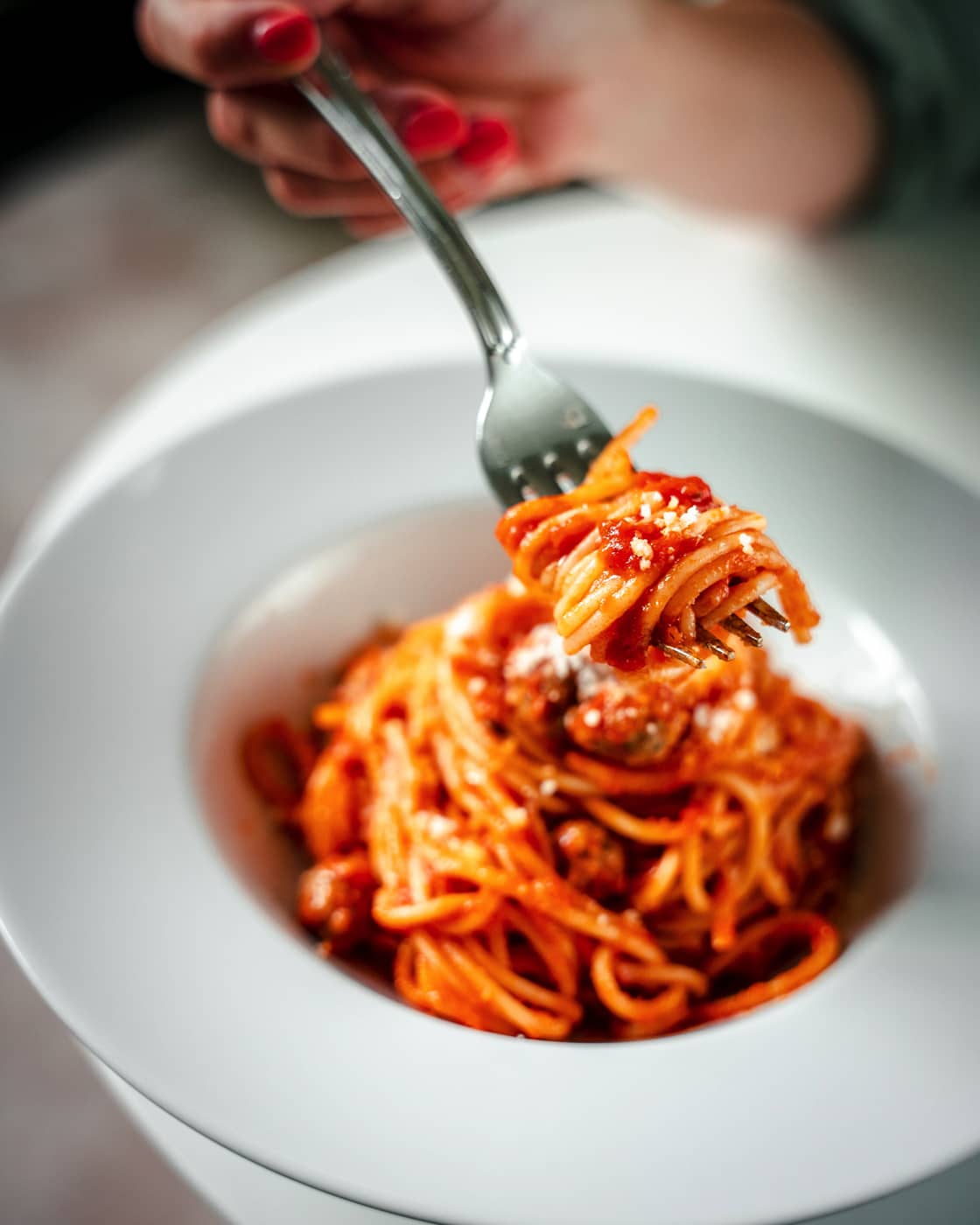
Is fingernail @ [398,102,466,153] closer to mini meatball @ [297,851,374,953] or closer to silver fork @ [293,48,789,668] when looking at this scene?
silver fork @ [293,48,789,668]

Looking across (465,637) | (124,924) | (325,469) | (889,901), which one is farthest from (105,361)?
(889,901)

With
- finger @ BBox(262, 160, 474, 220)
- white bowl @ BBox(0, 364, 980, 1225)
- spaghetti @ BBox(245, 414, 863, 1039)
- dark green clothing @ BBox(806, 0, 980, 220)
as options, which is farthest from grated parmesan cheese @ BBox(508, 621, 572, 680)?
dark green clothing @ BBox(806, 0, 980, 220)

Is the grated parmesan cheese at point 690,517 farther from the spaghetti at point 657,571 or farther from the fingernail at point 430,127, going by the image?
the fingernail at point 430,127

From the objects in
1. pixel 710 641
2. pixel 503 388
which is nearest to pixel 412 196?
pixel 503 388

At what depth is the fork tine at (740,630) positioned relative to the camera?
1662mm

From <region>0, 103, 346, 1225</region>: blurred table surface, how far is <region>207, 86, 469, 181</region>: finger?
6.16ft

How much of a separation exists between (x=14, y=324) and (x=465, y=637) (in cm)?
356

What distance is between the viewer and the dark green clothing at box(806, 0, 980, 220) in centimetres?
333

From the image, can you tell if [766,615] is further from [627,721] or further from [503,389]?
[503,389]

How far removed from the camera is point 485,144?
2.74 m

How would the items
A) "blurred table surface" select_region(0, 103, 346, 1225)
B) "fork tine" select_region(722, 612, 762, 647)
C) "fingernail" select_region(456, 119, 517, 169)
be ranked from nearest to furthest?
1. "fork tine" select_region(722, 612, 762, 647)
2. "fingernail" select_region(456, 119, 517, 169)
3. "blurred table surface" select_region(0, 103, 346, 1225)

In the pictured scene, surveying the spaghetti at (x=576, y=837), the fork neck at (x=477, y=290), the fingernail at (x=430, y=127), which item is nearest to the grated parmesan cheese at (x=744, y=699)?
the spaghetti at (x=576, y=837)

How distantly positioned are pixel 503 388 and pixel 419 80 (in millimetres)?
1180

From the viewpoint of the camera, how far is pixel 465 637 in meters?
2.22
